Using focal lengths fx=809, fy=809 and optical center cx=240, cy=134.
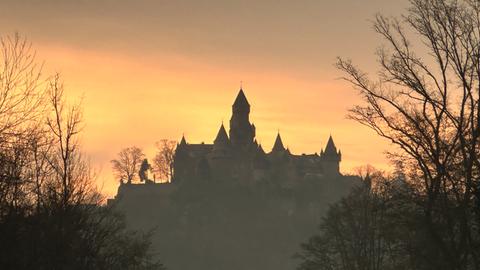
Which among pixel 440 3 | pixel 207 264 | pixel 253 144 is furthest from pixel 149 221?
pixel 440 3

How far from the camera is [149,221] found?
461ft

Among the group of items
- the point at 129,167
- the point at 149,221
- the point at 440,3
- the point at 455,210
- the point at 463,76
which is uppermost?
the point at 129,167

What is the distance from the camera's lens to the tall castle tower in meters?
158

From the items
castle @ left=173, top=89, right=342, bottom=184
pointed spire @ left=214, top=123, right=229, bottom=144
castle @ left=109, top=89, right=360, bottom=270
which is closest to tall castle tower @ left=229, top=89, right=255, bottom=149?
castle @ left=173, top=89, right=342, bottom=184

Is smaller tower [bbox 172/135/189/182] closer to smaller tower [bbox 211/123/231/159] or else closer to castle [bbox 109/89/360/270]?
castle [bbox 109/89/360/270]

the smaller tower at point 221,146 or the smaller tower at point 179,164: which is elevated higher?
the smaller tower at point 221,146

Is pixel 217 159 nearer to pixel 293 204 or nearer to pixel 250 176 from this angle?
pixel 250 176

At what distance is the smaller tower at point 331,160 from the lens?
6033 inches

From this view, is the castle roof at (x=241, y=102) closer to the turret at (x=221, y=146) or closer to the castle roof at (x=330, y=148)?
the turret at (x=221, y=146)

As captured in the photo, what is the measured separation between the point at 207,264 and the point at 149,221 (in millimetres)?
18428

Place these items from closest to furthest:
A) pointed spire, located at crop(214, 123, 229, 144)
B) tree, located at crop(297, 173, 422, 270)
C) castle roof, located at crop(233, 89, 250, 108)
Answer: tree, located at crop(297, 173, 422, 270) < pointed spire, located at crop(214, 123, 229, 144) < castle roof, located at crop(233, 89, 250, 108)

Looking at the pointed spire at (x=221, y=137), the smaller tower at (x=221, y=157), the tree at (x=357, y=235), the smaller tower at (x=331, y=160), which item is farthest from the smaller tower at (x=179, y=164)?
the tree at (x=357, y=235)

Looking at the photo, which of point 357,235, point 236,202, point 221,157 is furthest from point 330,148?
point 357,235

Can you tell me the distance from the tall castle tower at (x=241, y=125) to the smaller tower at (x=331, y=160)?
48.2 ft
